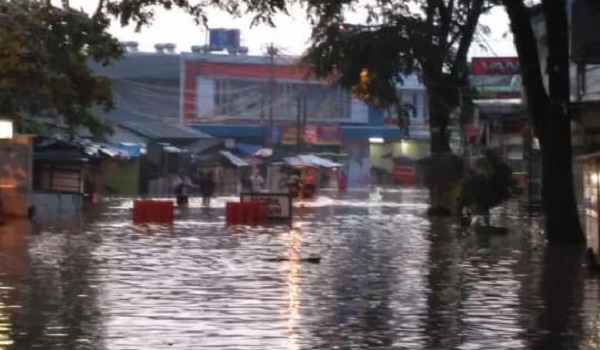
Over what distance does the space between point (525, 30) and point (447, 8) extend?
15924 millimetres

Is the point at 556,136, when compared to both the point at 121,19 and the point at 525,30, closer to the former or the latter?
the point at 525,30

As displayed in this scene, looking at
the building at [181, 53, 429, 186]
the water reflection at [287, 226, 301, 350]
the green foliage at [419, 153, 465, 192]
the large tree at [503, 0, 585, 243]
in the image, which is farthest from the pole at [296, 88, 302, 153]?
the large tree at [503, 0, 585, 243]

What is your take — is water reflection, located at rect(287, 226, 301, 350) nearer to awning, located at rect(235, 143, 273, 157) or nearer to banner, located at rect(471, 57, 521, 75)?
banner, located at rect(471, 57, 521, 75)

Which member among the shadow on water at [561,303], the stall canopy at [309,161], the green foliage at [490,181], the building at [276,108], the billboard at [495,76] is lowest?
the shadow on water at [561,303]

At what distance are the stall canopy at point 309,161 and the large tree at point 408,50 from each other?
41203 millimetres

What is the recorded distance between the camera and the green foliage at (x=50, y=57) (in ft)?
121

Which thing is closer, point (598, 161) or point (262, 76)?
point (598, 161)

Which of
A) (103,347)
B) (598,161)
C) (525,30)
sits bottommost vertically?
(103,347)

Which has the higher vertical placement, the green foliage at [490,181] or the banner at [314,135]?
the banner at [314,135]

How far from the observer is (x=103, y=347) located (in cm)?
1231

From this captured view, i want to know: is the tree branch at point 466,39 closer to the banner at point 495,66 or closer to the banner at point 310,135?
the banner at point 495,66

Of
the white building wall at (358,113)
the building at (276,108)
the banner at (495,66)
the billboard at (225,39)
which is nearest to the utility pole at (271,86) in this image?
the building at (276,108)

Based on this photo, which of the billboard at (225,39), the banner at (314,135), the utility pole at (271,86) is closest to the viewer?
the utility pole at (271,86)

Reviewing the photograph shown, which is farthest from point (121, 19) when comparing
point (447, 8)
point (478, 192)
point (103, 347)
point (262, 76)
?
point (262, 76)
